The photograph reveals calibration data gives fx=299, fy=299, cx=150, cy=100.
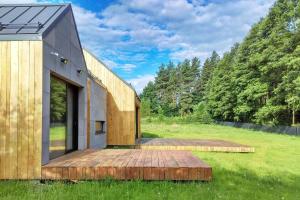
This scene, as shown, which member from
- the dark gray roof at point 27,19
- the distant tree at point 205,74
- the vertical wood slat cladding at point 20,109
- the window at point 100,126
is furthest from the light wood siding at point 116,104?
the distant tree at point 205,74

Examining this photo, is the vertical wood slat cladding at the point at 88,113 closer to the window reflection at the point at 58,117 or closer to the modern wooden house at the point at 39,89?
the modern wooden house at the point at 39,89

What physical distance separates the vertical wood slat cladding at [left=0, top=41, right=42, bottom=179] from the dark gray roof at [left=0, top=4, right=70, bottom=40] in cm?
16

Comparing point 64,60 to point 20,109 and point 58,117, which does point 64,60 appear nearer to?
point 58,117

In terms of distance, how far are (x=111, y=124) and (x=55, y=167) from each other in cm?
799

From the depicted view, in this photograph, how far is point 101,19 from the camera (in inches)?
912

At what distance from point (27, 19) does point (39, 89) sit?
5.68 ft

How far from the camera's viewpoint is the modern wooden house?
5.25m

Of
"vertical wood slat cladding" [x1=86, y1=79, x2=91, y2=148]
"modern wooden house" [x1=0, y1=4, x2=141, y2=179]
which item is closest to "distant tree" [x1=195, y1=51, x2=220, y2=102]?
"vertical wood slat cladding" [x1=86, y1=79, x2=91, y2=148]

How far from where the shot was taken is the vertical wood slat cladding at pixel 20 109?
17.1 ft

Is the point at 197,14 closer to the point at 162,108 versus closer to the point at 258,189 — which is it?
the point at 258,189

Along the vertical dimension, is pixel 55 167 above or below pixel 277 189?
above

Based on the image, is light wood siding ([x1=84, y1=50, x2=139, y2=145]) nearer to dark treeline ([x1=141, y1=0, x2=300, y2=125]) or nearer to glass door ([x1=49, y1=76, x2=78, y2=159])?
glass door ([x1=49, y1=76, x2=78, y2=159])

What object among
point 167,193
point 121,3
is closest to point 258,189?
point 167,193

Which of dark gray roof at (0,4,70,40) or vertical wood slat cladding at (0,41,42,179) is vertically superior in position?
dark gray roof at (0,4,70,40)
